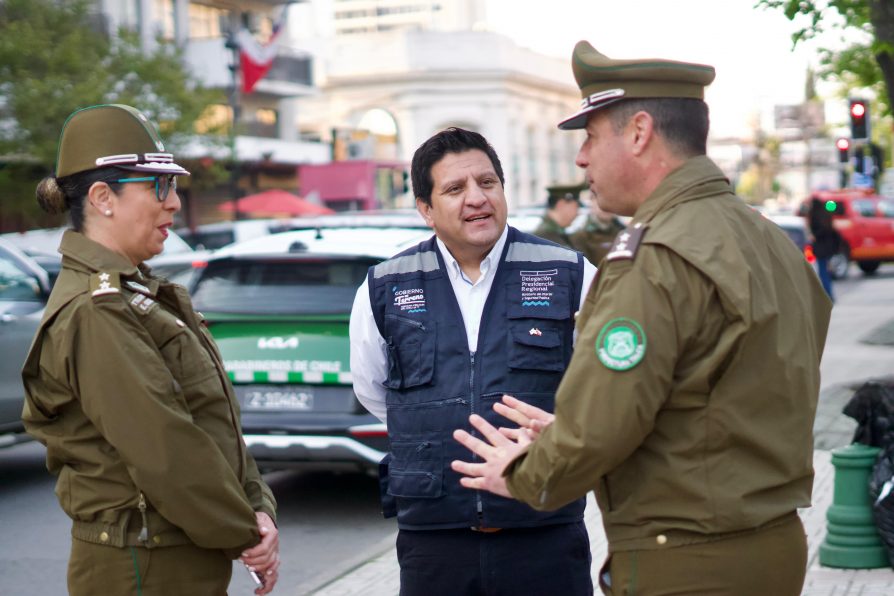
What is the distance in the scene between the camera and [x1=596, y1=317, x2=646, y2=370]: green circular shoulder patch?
8.70ft

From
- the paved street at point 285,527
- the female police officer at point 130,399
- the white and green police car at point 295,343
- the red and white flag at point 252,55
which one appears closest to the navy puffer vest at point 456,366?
the female police officer at point 130,399

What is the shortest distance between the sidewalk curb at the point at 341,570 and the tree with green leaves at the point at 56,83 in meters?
23.3

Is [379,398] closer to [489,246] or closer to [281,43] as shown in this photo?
[489,246]

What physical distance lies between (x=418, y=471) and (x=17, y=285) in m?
6.50

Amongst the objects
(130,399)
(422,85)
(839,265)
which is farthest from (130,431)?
(422,85)

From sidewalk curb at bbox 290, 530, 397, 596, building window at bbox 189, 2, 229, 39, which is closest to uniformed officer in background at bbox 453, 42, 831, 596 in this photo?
sidewalk curb at bbox 290, 530, 397, 596

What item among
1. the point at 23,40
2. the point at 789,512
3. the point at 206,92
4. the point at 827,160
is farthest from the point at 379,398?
the point at 827,160

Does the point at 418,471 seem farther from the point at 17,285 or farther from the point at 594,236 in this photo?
the point at 594,236

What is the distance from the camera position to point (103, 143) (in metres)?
3.30

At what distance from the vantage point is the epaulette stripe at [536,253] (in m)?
3.92

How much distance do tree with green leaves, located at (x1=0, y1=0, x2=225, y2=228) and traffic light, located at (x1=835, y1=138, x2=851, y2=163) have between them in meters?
15.3

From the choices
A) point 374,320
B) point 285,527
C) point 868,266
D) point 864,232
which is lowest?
point 868,266

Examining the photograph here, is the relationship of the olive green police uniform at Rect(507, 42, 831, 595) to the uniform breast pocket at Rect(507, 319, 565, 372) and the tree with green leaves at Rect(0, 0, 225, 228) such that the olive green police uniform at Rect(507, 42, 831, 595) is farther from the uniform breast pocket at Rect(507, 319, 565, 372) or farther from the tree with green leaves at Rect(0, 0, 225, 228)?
the tree with green leaves at Rect(0, 0, 225, 228)

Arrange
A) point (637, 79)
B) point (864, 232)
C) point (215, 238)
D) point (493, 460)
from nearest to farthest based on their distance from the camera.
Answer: point (637, 79) < point (493, 460) < point (215, 238) < point (864, 232)
